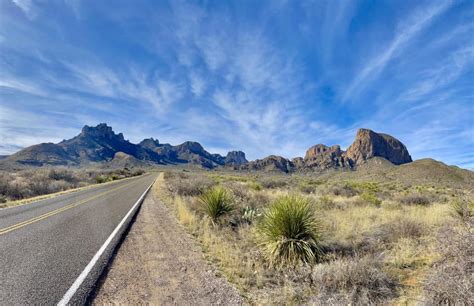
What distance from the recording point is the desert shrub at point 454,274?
3.42 m

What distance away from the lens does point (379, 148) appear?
144 metres

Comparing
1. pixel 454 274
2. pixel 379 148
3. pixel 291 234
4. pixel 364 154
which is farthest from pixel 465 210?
pixel 379 148

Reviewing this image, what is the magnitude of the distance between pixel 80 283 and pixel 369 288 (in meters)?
5.19

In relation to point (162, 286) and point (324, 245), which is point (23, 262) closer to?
point (162, 286)

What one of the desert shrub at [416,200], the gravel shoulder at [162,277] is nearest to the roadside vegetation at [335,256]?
the gravel shoulder at [162,277]

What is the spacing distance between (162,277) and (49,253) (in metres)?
3.17

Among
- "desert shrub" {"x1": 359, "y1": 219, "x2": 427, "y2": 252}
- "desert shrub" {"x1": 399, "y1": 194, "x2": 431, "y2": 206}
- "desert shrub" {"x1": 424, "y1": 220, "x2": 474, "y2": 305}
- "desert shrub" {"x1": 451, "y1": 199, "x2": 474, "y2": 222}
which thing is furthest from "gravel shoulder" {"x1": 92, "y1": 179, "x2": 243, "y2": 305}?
"desert shrub" {"x1": 399, "y1": 194, "x2": 431, "y2": 206}

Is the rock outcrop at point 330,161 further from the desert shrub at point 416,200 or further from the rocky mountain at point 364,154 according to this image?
the desert shrub at point 416,200

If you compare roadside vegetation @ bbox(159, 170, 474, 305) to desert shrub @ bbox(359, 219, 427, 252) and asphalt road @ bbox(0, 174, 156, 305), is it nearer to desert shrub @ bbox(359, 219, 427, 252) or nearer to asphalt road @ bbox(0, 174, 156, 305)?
desert shrub @ bbox(359, 219, 427, 252)

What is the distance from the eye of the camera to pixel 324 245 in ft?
22.0

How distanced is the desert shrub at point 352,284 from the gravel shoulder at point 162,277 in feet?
4.83

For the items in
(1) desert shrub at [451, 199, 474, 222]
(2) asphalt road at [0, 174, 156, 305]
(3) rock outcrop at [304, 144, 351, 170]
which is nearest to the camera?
(2) asphalt road at [0, 174, 156, 305]

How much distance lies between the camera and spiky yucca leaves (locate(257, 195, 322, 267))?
229 inches

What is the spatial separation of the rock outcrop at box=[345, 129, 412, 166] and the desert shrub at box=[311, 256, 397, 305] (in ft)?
481
